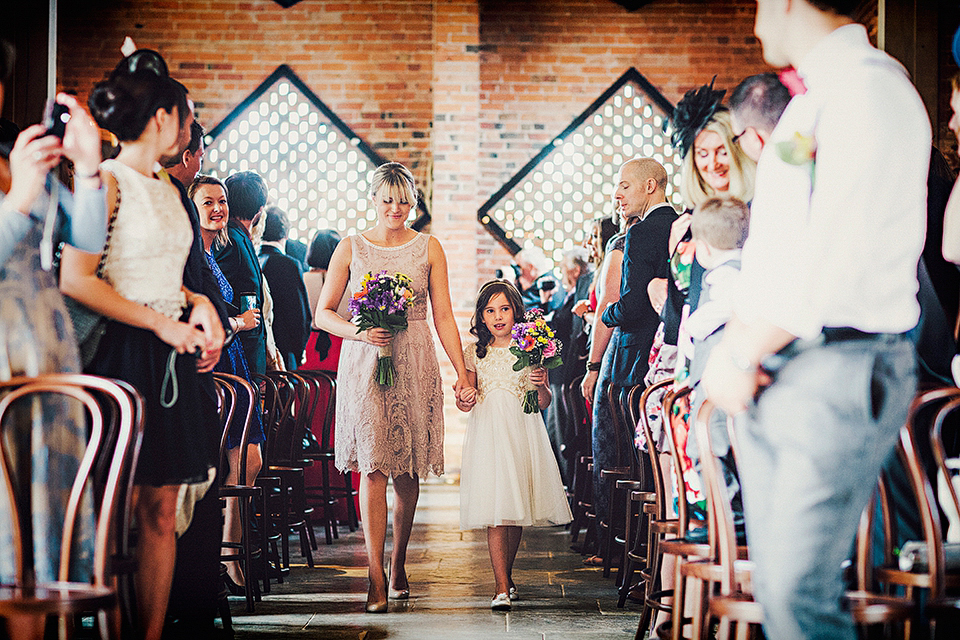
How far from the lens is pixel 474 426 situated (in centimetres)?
367

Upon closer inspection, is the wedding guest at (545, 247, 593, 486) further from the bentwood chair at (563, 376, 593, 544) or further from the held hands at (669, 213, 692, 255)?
the held hands at (669, 213, 692, 255)

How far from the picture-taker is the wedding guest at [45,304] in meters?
2.11

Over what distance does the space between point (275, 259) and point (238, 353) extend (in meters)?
1.27

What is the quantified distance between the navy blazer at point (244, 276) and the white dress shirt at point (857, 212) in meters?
2.39

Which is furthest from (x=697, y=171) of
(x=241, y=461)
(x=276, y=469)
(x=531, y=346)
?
(x=276, y=469)

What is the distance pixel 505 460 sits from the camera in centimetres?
361

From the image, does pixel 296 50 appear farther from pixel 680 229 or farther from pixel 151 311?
pixel 151 311

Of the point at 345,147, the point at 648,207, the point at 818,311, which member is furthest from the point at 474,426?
the point at 345,147

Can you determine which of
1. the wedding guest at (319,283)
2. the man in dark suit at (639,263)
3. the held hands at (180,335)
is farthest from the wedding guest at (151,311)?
the wedding guest at (319,283)

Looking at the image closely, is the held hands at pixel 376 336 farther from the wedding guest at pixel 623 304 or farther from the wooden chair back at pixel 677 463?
the wooden chair back at pixel 677 463

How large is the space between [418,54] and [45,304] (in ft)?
21.4

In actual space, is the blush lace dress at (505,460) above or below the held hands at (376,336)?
below

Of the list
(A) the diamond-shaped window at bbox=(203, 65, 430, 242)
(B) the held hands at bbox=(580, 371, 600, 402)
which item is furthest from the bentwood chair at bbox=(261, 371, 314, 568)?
(A) the diamond-shaped window at bbox=(203, 65, 430, 242)

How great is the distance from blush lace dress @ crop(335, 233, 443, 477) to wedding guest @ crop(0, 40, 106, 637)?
1.44 metres
